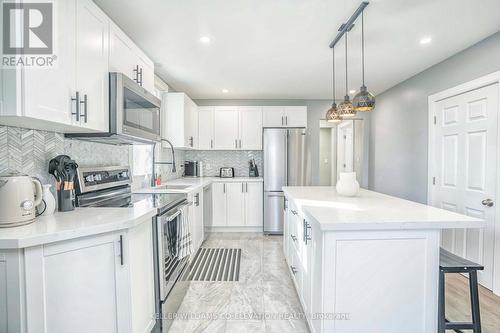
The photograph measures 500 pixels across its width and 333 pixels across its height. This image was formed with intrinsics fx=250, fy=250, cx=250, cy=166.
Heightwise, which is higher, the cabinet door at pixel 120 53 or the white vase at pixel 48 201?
the cabinet door at pixel 120 53

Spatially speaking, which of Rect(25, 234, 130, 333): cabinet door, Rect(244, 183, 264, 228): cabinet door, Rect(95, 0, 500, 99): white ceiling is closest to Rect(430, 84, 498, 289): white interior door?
Rect(95, 0, 500, 99): white ceiling

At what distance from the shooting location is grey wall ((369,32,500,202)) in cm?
257

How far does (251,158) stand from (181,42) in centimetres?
267

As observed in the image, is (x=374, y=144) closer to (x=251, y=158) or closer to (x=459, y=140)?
(x=459, y=140)

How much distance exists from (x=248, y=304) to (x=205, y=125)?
3.14 m

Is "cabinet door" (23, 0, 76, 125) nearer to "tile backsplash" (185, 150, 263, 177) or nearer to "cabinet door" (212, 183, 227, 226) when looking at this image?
"cabinet door" (212, 183, 227, 226)

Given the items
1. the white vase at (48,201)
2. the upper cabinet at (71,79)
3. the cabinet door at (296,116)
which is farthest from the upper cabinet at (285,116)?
the white vase at (48,201)

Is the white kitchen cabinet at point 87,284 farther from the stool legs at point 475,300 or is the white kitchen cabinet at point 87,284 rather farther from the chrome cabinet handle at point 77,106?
the stool legs at point 475,300

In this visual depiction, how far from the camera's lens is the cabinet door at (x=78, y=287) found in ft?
3.57

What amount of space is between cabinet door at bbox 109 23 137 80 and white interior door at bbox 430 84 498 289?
332 cm

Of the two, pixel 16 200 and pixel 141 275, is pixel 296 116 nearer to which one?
pixel 141 275

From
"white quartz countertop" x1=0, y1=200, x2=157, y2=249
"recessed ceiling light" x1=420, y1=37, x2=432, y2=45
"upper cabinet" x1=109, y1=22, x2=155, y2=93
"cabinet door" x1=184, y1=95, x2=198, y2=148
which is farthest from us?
"cabinet door" x1=184, y1=95, x2=198, y2=148

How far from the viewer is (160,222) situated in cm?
178

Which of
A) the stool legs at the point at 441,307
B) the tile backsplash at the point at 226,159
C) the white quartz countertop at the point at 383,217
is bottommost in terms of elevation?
the stool legs at the point at 441,307
